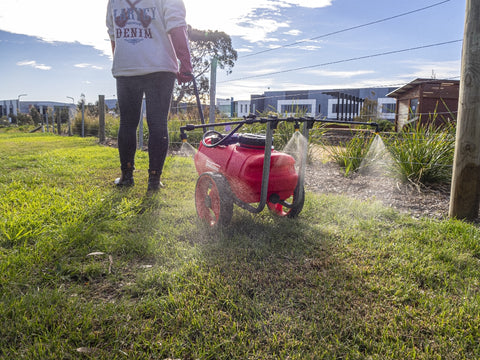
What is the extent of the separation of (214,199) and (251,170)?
0.36 meters

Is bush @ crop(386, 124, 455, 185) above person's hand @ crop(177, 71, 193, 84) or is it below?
below

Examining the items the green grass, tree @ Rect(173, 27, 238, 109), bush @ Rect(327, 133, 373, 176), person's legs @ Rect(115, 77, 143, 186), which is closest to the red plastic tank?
the green grass

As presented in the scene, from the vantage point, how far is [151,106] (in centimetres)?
313

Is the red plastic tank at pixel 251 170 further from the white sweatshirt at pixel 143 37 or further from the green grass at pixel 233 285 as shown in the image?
the white sweatshirt at pixel 143 37

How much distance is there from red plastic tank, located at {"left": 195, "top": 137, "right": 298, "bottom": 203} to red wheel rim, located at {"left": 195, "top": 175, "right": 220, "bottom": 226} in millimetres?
131

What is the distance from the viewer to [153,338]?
50.0 inches

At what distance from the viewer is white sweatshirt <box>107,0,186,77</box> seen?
9.78ft

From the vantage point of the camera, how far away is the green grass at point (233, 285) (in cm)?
125

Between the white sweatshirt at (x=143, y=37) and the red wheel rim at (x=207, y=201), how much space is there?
114 cm

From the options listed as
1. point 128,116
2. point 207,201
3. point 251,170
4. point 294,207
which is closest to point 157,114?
point 128,116

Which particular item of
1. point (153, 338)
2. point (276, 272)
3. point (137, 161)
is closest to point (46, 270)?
point (153, 338)

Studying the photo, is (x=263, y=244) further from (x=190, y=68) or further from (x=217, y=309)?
(x=190, y=68)

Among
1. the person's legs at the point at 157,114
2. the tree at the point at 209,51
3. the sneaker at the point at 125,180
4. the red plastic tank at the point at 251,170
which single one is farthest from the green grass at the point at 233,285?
the tree at the point at 209,51

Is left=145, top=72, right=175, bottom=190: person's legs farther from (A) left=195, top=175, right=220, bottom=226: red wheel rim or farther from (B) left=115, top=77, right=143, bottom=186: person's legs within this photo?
(A) left=195, top=175, right=220, bottom=226: red wheel rim
